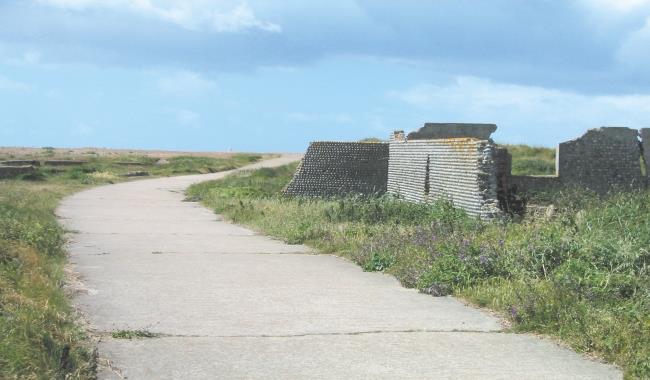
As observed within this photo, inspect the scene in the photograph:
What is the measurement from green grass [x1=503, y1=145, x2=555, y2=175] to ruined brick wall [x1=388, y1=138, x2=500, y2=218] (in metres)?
8.67

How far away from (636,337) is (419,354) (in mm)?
1615

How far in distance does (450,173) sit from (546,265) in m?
8.23

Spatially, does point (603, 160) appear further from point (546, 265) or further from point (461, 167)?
point (546, 265)

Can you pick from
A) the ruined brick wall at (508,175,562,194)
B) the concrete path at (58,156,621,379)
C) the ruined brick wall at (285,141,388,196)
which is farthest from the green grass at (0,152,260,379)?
the ruined brick wall at (508,175,562,194)

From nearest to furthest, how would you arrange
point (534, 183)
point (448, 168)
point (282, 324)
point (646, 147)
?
point (282, 324) → point (448, 168) → point (534, 183) → point (646, 147)

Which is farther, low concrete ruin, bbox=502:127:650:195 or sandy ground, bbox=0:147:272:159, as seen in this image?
sandy ground, bbox=0:147:272:159

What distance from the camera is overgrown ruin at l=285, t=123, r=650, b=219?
52.1ft

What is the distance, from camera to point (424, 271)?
9461 mm

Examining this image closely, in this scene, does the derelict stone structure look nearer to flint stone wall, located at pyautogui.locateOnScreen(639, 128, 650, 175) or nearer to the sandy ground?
flint stone wall, located at pyautogui.locateOnScreen(639, 128, 650, 175)

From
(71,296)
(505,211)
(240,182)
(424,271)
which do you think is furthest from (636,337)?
(240,182)

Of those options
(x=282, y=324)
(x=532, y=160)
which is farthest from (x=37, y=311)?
(x=532, y=160)

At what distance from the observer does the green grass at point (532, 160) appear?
30094mm

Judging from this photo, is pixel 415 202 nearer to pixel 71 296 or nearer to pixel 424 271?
pixel 424 271

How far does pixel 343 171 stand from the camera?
23.0 m
